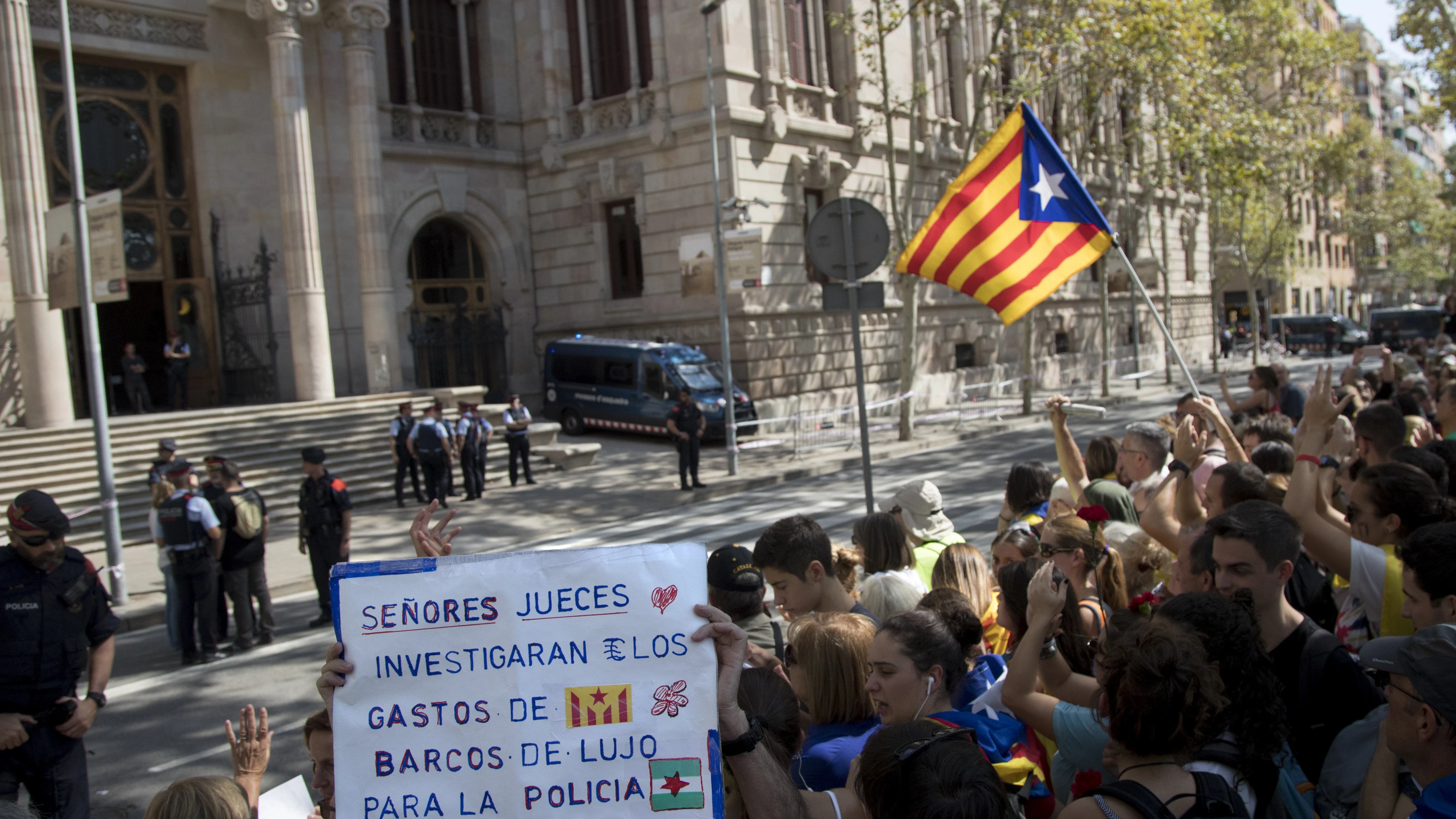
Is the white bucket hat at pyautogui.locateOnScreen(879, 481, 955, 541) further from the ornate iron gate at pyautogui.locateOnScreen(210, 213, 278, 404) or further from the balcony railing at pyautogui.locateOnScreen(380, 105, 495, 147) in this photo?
the balcony railing at pyautogui.locateOnScreen(380, 105, 495, 147)

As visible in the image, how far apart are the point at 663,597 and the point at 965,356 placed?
101ft

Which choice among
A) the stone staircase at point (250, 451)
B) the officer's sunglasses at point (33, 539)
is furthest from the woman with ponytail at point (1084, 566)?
the stone staircase at point (250, 451)

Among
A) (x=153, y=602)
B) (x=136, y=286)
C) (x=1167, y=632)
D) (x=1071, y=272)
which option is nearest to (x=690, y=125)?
(x=136, y=286)

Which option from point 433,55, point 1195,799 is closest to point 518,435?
point 433,55

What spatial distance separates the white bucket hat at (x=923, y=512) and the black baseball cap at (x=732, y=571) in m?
1.92

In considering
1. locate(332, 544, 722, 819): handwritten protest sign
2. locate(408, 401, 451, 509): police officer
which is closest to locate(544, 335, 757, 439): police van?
locate(408, 401, 451, 509): police officer

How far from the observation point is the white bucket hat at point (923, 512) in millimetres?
5887

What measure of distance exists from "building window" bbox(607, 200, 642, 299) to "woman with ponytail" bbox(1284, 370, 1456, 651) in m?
23.4

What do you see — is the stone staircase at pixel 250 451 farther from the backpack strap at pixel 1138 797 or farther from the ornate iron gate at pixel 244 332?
the backpack strap at pixel 1138 797

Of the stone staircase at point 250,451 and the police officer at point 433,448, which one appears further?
the police officer at point 433,448

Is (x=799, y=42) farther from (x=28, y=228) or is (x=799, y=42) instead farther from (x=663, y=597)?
(x=663, y=597)

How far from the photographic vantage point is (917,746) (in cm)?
237

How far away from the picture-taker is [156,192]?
22875mm

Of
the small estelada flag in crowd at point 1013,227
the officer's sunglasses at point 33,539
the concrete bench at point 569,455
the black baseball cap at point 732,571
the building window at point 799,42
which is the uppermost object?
the building window at point 799,42
